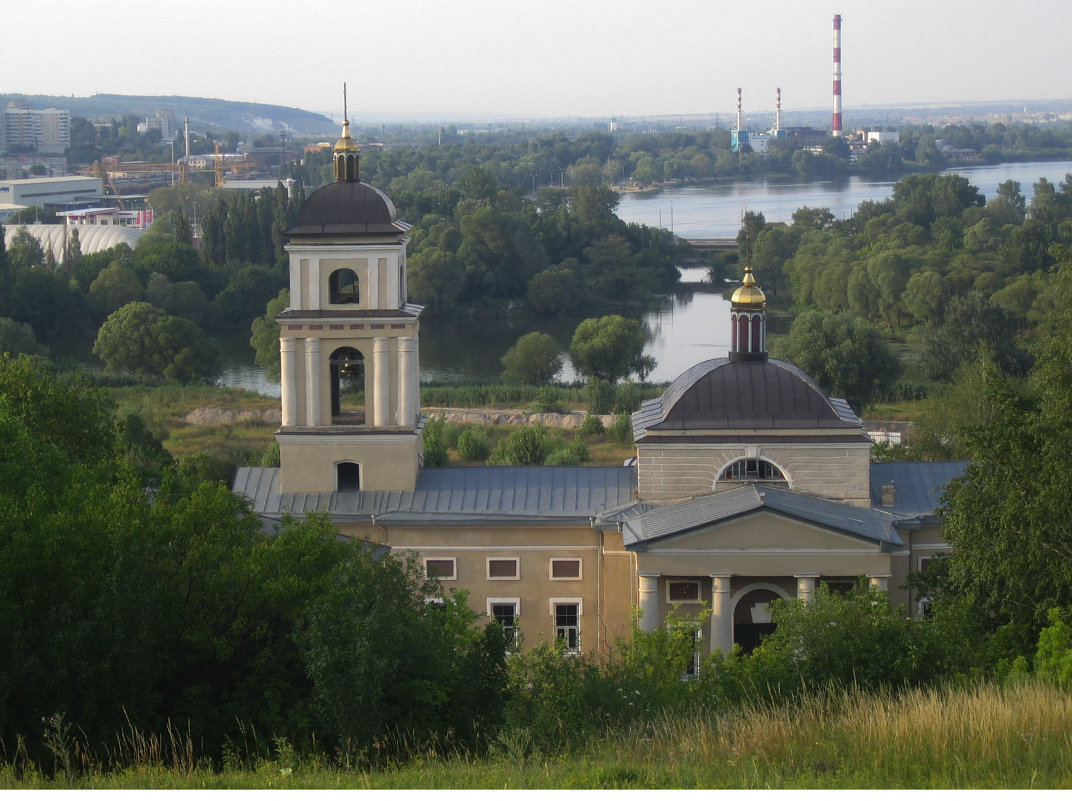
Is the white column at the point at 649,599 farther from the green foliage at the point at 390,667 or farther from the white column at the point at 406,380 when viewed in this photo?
the green foliage at the point at 390,667

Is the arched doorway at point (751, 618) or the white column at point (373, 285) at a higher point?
the white column at point (373, 285)

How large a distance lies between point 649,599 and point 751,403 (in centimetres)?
274

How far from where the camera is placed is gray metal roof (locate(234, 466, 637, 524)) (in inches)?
749

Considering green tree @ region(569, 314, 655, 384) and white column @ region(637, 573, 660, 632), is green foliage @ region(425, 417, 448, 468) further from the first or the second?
green tree @ region(569, 314, 655, 384)

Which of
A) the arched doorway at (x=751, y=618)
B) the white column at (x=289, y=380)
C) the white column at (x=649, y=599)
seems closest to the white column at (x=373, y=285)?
the white column at (x=289, y=380)

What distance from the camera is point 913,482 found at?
19.5 metres

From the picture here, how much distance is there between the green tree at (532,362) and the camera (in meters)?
48.8

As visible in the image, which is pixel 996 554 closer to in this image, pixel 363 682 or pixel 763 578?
pixel 763 578

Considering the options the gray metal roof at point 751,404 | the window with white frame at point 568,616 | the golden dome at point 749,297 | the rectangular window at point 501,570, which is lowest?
the window with white frame at point 568,616

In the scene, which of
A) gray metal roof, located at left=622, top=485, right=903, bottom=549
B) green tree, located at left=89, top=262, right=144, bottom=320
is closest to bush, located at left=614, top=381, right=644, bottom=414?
gray metal roof, located at left=622, top=485, right=903, bottom=549

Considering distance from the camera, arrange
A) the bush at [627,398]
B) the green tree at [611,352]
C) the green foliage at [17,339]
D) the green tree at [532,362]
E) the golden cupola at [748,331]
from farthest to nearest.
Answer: the green foliage at [17,339], the green tree at [532,362], the green tree at [611,352], the bush at [627,398], the golden cupola at [748,331]

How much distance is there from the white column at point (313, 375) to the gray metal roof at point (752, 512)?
4.43 metres

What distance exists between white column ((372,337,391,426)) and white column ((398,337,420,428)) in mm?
169

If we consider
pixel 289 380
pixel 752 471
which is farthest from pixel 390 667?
pixel 289 380
